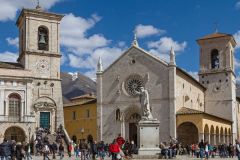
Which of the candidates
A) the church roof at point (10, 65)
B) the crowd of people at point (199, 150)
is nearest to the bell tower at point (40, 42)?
the church roof at point (10, 65)

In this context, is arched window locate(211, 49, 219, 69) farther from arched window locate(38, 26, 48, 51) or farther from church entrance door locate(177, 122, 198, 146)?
arched window locate(38, 26, 48, 51)

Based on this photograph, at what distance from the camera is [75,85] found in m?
110

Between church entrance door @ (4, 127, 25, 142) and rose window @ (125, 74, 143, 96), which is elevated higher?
rose window @ (125, 74, 143, 96)

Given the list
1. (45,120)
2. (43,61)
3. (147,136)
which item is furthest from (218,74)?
(147,136)

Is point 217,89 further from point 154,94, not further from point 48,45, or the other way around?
point 48,45

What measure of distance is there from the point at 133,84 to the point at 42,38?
37.1 feet

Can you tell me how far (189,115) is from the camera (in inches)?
1932

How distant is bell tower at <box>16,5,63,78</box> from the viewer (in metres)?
51.4

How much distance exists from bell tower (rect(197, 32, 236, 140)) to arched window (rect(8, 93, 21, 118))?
25.2 m

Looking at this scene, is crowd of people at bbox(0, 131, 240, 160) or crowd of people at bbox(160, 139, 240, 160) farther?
crowd of people at bbox(160, 139, 240, 160)

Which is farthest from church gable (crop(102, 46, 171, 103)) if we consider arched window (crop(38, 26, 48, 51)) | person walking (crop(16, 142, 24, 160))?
person walking (crop(16, 142, 24, 160))

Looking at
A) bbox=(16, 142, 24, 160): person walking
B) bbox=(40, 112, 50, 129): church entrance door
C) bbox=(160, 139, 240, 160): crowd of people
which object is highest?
bbox=(40, 112, 50, 129): church entrance door

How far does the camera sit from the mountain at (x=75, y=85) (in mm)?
105438

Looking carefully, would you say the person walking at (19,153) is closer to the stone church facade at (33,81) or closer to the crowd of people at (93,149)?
the crowd of people at (93,149)
